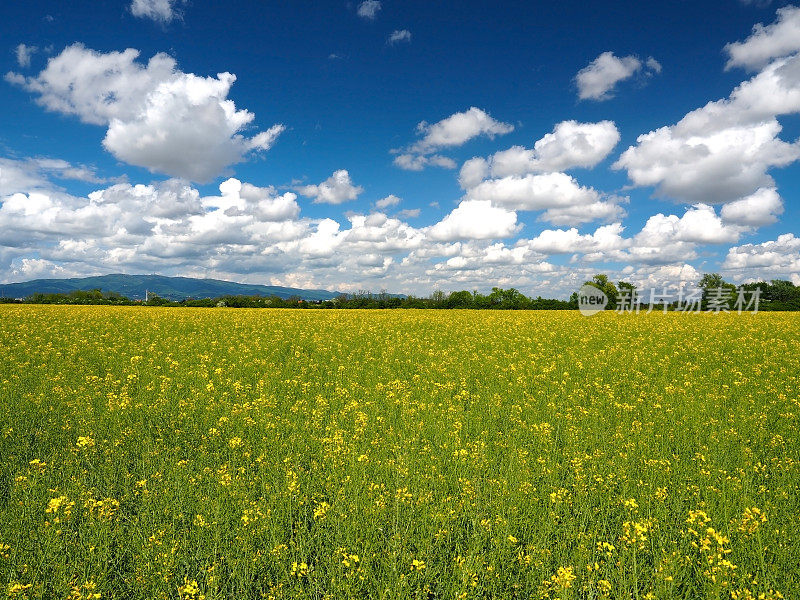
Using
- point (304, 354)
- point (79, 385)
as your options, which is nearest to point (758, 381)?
point (304, 354)

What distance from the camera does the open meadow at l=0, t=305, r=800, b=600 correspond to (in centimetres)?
449

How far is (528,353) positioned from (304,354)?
906 cm

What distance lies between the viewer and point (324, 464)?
7.09 metres

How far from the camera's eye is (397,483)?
20.8 ft

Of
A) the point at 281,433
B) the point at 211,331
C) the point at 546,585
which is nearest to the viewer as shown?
the point at 546,585

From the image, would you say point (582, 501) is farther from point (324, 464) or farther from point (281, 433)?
point (281, 433)

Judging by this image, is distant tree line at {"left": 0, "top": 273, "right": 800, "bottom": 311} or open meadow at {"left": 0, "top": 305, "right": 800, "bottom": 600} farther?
distant tree line at {"left": 0, "top": 273, "right": 800, "bottom": 311}

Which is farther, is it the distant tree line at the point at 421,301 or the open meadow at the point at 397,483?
the distant tree line at the point at 421,301

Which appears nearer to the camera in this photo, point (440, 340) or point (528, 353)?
point (528, 353)

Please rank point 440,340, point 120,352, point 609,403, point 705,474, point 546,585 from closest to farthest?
point 546,585 → point 705,474 → point 609,403 → point 120,352 → point 440,340

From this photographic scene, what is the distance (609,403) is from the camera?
1091 centimetres

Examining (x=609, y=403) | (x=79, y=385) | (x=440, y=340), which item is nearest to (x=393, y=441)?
(x=609, y=403)

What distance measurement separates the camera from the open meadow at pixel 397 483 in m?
4.49

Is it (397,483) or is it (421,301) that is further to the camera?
(421,301)
